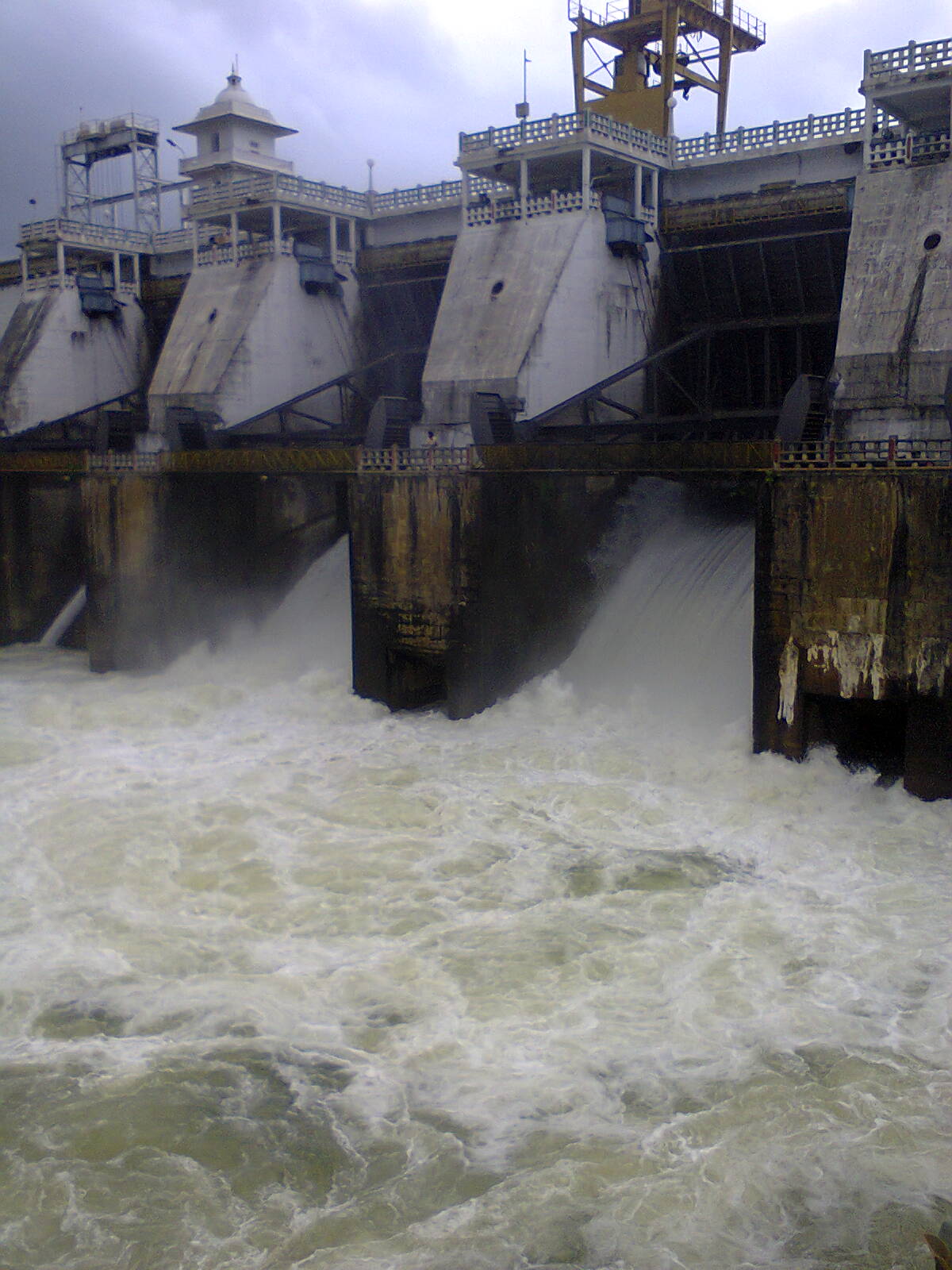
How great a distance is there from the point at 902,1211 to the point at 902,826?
22.9ft

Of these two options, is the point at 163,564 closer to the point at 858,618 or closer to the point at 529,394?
the point at 529,394

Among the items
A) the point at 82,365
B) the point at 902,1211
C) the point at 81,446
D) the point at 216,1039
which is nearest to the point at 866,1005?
the point at 902,1211

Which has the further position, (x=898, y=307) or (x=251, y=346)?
(x=251, y=346)

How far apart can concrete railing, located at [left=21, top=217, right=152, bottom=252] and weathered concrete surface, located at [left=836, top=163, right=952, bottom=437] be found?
23529 millimetres

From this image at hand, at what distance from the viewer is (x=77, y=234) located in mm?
34062

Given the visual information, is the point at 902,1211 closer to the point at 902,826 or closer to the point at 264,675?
the point at 902,826

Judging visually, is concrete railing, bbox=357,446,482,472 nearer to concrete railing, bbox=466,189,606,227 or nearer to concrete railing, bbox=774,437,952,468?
concrete railing, bbox=774,437,952,468

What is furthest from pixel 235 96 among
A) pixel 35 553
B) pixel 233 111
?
pixel 35 553

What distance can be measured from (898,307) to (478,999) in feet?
45.5

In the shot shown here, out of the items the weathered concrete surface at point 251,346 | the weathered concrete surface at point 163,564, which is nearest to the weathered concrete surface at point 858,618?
the weathered concrete surface at point 163,564

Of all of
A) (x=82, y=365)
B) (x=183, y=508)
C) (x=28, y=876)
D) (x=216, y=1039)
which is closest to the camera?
(x=216, y=1039)

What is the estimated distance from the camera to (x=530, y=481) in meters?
20.4

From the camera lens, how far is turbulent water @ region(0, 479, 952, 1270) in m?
8.05

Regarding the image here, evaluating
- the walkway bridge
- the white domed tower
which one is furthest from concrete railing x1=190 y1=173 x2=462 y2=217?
the white domed tower
